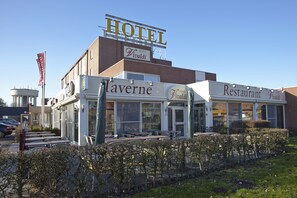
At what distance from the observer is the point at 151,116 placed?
54.3ft

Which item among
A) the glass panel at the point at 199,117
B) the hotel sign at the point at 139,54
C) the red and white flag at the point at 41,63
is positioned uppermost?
the hotel sign at the point at 139,54

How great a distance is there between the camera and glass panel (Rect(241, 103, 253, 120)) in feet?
69.4

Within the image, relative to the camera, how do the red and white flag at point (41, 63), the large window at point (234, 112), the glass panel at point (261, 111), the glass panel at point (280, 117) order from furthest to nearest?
the red and white flag at point (41, 63), the glass panel at point (280, 117), the glass panel at point (261, 111), the large window at point (234, 112)

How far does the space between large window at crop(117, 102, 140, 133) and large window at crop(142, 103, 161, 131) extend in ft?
1.62

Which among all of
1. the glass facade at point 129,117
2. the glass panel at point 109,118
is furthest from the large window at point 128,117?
the glass panel at point 109,118

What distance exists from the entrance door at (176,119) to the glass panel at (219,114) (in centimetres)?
250

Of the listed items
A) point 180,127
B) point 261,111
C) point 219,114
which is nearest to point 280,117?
point 261,111

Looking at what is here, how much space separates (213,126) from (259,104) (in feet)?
25.5

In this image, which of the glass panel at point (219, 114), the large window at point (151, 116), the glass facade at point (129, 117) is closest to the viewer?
the glass facade at point (129, 117)

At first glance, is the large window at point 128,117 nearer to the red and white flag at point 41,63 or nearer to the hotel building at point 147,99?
the hotel building at point 147,99

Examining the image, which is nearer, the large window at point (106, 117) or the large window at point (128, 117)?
the large window at point (106, 117)

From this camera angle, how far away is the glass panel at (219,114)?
741 inches

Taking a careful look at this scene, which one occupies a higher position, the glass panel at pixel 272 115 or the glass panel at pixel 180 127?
the glass panel at pixel 272 115

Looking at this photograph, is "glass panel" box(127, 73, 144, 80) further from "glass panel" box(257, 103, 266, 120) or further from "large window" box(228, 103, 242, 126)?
"glass panel" box(257, 103, 266, 120)
